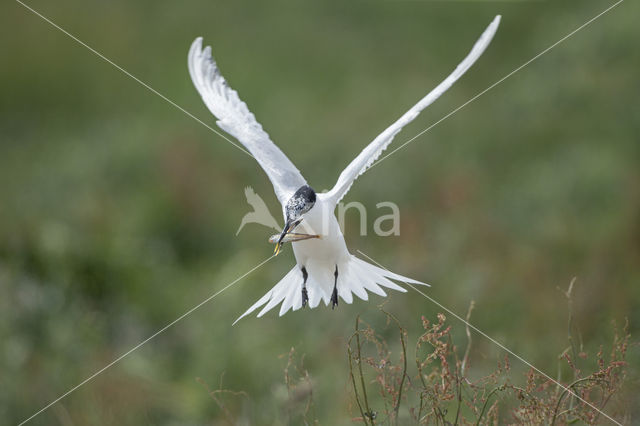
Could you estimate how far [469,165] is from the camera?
8695 millimetres

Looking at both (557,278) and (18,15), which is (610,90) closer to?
(557,278)

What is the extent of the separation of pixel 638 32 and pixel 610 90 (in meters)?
0.93

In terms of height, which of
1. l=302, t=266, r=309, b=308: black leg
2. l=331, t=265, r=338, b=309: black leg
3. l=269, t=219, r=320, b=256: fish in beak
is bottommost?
l=331, t=265, r=338, b=309: black leg

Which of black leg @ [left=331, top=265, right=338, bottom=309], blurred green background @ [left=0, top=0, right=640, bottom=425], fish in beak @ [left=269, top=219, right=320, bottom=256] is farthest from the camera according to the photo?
blurred green background @ [left=0, top=0, right=640, bottom=425]

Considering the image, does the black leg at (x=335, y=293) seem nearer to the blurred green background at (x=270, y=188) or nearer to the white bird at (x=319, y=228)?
the white bird at (x=319, y=228)

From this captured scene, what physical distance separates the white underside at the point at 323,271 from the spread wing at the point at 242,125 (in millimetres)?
190

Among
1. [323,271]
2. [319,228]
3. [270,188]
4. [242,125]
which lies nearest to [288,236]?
[319,228]

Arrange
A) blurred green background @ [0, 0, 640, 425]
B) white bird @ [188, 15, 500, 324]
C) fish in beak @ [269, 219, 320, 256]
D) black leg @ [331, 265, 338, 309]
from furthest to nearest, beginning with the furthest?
blurred green background @ [0, 0, 640, 425]
black leg @ [331, 265, 338, 309]
white bird @ [188, 15, 500, 324]
fish in beak @ [269, 219, 320, 256]

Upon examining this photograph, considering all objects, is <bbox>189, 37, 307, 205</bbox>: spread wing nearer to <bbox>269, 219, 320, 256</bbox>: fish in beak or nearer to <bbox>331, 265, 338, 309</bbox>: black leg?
<bbox>269, 219, 320, 256</bbox>: fish in beak

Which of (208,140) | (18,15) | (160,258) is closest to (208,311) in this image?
(160,258)

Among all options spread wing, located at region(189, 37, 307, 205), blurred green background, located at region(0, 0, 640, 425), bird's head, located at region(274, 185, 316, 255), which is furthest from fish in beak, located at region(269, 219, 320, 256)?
blurred green background, located at region(0, 0, 640, 425)

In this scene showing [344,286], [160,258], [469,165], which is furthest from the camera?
[469,165]

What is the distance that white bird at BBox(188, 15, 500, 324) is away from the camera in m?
2.96

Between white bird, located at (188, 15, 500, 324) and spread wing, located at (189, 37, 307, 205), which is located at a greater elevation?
spread wing, located at (189, 37, 307, 205)
